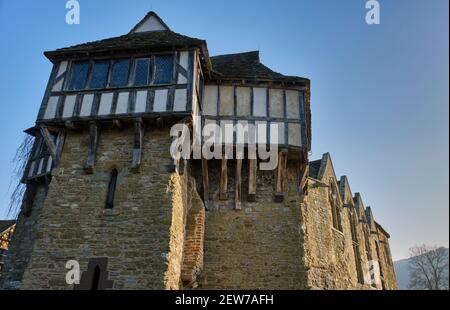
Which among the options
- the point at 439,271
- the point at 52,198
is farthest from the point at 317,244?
the point at 439,271

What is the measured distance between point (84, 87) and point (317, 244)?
892 centimetres

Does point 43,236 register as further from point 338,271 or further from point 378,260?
point 378,260

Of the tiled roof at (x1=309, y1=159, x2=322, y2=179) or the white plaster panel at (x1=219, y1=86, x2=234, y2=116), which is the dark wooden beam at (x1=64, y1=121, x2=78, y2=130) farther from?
A: the tiled roof at (x1=309, y1=159, x2=322, y2=179)

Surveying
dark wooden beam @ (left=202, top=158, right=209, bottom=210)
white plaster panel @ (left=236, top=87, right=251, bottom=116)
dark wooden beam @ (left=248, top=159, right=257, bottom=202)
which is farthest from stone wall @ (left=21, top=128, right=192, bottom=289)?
white plaster panel @ (left=236, top=87, right=251, bottom=116)

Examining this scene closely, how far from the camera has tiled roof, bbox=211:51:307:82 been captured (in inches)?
448

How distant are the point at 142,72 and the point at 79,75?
72.4 inches

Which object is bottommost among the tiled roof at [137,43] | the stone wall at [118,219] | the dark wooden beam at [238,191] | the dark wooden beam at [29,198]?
the stone wall at [118,219]

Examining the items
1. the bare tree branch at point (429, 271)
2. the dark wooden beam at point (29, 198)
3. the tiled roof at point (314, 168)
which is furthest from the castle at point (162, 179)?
the bare tree branch at point (429, 271)

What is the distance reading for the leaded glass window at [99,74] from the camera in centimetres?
1017

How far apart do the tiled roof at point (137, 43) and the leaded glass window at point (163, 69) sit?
1.04 ft

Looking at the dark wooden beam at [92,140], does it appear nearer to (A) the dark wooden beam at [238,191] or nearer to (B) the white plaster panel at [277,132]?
(A) the dark wooden beam at [238,191]

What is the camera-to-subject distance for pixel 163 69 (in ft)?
33.2

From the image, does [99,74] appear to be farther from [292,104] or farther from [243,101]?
[292,104]

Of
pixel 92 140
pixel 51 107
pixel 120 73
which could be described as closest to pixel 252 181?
pixel 92 140
